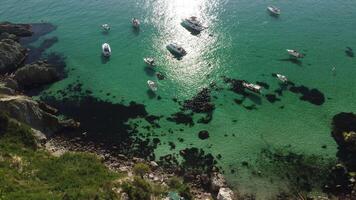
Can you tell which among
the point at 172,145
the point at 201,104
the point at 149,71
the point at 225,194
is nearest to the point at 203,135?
the point at 172,145

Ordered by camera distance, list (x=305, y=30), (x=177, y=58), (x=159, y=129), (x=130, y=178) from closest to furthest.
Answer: (x=130, y=178) → (x=159, y=129) → (x=177, y=58) → (x=305, y=30)

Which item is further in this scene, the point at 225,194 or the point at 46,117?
the point at 46,117

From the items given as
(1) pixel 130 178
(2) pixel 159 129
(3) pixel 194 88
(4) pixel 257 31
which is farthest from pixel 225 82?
(1) pixel 130 178

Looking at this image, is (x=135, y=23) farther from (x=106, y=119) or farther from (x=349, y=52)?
(x=349, y=52)

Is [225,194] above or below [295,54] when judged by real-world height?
below

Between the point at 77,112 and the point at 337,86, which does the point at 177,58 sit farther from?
the point at 337,86

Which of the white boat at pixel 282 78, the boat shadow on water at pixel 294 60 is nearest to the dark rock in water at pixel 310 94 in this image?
the white boat at pixel 282 78

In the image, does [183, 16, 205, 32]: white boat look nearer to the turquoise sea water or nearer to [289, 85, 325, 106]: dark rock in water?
the turquoise sea water
